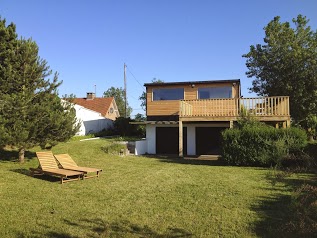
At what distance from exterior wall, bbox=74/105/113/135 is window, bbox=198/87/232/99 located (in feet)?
44.6

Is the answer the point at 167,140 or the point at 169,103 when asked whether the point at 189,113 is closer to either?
the point at 169,103

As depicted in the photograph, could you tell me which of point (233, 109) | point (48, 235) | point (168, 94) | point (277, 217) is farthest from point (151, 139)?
point (48, 235)

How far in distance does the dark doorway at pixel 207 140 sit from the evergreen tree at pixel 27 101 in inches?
388

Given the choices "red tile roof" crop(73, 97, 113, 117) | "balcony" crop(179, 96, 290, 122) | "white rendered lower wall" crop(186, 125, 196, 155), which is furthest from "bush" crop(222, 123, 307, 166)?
"red tile roof" crop(73, 97, 113, 117)

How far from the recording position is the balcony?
688 inches

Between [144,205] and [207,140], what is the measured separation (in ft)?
48.6

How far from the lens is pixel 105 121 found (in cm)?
3631

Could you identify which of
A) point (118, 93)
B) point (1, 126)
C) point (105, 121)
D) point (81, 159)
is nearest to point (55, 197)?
point (1, 126)

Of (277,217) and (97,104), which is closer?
(277,217)

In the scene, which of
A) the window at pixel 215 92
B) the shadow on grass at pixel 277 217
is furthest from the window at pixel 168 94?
the shadow on grass at pixel 277 217

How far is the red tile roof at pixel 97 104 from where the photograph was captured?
46.1 metres

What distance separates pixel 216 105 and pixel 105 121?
19378 millimetres

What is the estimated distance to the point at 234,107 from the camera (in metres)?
18.9

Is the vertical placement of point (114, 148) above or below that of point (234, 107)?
below
